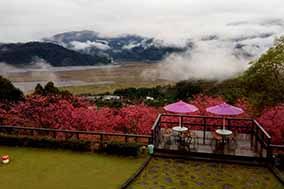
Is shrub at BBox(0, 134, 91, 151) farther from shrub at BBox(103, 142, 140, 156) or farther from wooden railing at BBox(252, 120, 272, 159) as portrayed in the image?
wooden railing at BBox(252, 120, 272, 159)

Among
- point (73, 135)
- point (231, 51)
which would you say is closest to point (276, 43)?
point (73, 135)

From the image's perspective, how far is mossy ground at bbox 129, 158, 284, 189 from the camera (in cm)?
980

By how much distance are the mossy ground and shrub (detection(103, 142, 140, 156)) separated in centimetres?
94

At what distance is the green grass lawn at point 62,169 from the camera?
32.4ft

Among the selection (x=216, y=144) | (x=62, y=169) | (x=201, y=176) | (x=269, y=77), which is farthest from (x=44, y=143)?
(x=269, y=77)

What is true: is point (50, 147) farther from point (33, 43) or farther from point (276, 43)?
point (33, 43)

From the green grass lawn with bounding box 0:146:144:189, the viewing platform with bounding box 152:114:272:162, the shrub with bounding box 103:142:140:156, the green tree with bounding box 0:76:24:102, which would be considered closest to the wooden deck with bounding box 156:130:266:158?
the viewing platform with bounding box 152:114:272:162

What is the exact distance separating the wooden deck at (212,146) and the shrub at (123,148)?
2.87ft

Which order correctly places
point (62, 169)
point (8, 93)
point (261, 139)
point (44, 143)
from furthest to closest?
point (8, 93)
point (44, 143)
point (261, 139)
point (62, 169)

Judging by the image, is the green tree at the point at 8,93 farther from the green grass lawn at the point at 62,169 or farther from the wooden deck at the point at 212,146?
the wooden deck at the point at 212,146

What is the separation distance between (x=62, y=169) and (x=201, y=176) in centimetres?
475

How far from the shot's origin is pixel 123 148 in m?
12.7

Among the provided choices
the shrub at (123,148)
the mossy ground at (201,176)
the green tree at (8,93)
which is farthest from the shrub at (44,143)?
the green tree at (8,93)

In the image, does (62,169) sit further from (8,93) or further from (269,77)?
(8,93)
